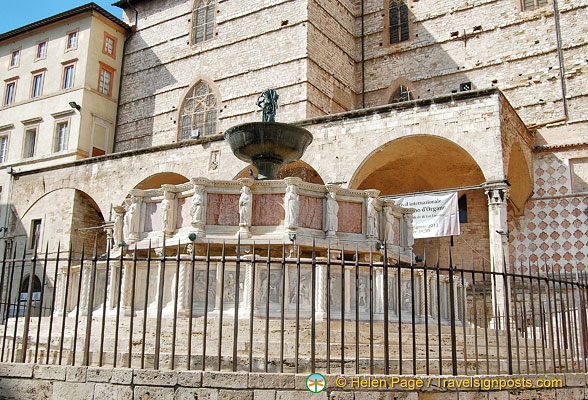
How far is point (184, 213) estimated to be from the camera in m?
9.30

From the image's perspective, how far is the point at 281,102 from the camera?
20266 millimetres

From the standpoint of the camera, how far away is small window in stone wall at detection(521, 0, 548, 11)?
1898cm

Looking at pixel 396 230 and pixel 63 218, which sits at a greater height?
pixel 63 218

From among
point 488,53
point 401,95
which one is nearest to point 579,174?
point 488,53

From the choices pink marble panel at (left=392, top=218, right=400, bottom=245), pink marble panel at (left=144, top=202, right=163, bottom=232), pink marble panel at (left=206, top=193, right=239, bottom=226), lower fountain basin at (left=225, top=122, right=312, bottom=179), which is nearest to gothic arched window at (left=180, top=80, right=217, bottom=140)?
lower fountain basin at (left=225, top=122, right=312, bottom=179)

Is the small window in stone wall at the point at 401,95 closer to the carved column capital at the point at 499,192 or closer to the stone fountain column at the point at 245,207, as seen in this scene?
the carved column capital at the point at 499,192

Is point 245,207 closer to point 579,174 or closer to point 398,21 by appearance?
point 579,174

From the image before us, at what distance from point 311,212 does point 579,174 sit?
10309 mm

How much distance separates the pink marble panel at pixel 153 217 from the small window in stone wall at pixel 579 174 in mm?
11697

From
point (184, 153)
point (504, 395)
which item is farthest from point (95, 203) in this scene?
point (504, 395)

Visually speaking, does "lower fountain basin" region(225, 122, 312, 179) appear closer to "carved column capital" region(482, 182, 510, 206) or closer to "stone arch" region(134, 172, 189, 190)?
"carved column capital" region(482, 182, 510, 206)

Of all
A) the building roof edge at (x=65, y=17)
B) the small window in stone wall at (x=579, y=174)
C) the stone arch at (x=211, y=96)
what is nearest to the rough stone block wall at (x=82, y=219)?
the stone arch at (x=211, y=96)

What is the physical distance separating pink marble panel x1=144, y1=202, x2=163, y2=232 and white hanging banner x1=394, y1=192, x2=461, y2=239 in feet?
21.4

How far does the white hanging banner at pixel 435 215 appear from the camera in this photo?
46.3 ft
